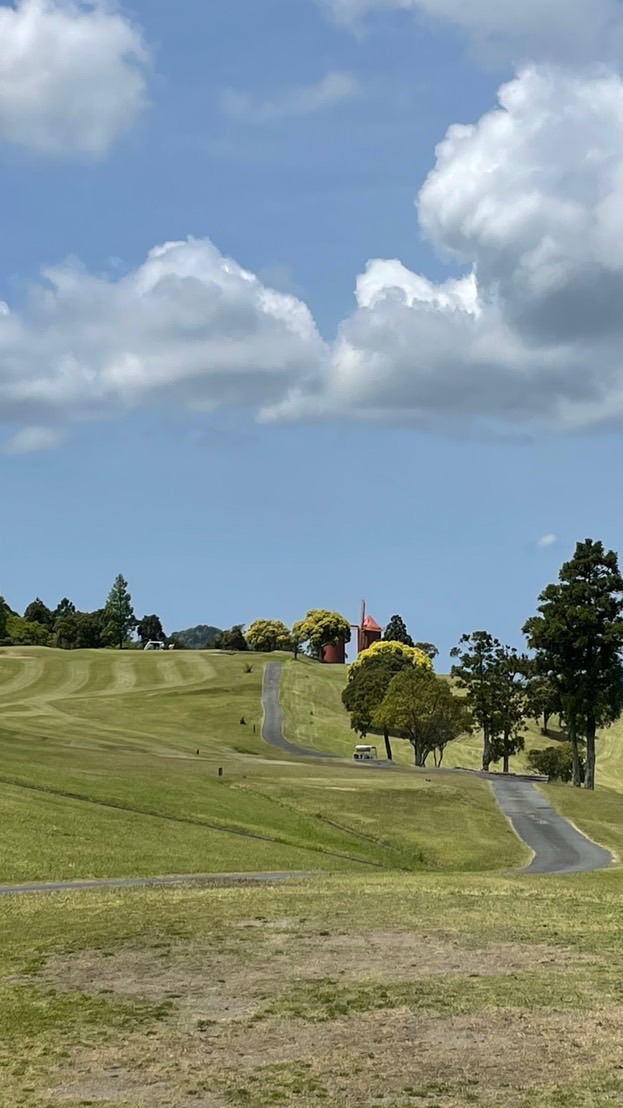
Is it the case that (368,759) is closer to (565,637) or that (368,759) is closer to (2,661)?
(565,637)

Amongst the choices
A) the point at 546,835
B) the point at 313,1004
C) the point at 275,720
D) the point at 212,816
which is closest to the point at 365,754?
the point at 275,720

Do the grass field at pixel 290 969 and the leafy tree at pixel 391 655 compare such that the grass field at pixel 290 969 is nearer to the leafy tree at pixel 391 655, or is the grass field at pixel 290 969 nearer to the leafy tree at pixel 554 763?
the leafy tree at pixel 554 763

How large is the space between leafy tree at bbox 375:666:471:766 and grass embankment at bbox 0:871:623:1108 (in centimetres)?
8357

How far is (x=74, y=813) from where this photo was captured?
50.8 m

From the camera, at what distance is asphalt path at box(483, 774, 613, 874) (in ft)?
170

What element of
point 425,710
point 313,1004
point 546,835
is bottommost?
point 546,835

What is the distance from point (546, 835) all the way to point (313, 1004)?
158ft

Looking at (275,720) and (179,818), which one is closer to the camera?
(179,818)

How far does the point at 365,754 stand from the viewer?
5138 inches

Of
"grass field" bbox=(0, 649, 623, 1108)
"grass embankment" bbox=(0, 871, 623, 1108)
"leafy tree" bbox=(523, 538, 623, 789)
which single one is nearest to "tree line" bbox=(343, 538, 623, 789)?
"leafy tree" bbox=(523, 538, 623, 789)

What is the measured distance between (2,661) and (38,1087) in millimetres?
187803

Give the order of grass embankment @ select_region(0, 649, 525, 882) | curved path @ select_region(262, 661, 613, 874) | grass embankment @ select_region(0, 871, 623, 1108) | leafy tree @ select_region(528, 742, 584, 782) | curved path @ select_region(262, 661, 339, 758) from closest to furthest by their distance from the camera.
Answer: grass embankment @ select_region(0, 871, 623, 1108) < grass embankment @ select_region(0, 649, 525, 882) < curved path @ select_region(262, 661, 613, 874) < curved path @ select_region(262, 661, 339, 758) < leafy tree @ select_region(528, 742, 584, 782)

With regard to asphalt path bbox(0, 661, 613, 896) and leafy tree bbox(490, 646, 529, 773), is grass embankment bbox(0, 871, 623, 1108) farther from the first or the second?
leafy tree bbox(490, 646, 529, 773)

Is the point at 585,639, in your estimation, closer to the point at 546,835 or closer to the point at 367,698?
the point at 546,835
